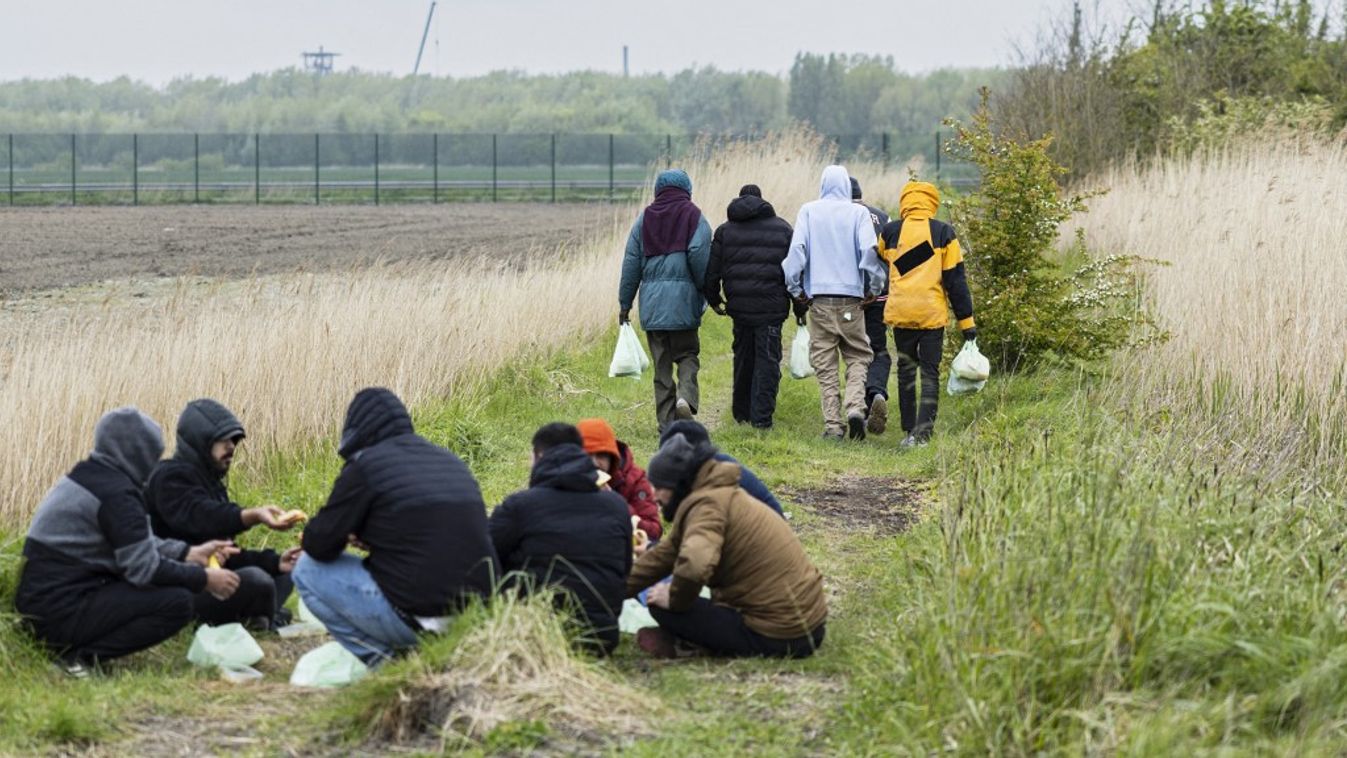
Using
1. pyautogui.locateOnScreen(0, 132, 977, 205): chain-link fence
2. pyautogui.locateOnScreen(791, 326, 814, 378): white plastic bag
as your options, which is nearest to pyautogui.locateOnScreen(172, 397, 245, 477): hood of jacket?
pyautogui.locateOnScreen(791, 326, 814, 378): white plastic bag

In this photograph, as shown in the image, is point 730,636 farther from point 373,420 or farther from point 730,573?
point 373,420

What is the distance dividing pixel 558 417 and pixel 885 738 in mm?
7637

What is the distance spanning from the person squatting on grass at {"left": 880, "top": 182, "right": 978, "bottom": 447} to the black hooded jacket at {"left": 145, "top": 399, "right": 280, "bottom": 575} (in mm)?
5821

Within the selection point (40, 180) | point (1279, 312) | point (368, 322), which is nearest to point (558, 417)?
point (368, 322)

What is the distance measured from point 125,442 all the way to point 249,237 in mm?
27173

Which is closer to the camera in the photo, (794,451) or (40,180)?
(794,451)

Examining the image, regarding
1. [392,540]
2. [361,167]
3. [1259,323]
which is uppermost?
[361,167]

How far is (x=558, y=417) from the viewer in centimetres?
1337

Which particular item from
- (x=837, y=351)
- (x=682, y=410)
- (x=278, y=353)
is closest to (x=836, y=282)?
(x=837, y=351)

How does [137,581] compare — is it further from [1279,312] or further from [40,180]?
[40,180]

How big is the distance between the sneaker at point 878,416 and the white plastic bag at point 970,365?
0.77 meters

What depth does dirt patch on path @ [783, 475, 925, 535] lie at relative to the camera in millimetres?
10273

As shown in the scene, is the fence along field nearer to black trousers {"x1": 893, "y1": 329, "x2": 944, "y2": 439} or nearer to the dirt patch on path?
the dirt patch on path

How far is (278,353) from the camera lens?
11445 mm
